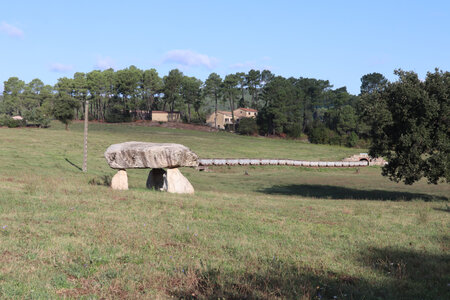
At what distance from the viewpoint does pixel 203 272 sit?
8.37 meters

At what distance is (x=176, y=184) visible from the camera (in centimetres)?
2428

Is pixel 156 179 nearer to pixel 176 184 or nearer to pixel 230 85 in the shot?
pixel 176 184

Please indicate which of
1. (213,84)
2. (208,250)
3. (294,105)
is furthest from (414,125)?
(213,84)

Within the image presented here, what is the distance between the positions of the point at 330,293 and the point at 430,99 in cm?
2486

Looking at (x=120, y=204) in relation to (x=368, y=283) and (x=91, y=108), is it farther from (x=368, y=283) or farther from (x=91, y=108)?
(x=91, y=108)

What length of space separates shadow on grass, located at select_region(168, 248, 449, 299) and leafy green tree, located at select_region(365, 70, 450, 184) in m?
21.0

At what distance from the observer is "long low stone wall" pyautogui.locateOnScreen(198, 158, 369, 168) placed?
60944 mm

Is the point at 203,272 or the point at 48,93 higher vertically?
the point at 48,93

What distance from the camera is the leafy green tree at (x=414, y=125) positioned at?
28531 mm

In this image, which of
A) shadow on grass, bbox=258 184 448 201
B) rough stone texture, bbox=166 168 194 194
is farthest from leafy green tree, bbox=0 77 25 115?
rough stone texture, bbox=166 168 194 194

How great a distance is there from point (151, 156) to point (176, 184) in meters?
2.10

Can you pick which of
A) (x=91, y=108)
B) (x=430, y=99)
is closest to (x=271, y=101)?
(x=91, y=108)

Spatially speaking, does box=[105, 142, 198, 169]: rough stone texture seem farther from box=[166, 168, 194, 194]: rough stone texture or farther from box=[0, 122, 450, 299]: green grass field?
box=[0, 122, 450, 299]: green grass field

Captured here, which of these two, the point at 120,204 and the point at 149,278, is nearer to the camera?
the point at 149,278
